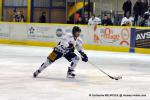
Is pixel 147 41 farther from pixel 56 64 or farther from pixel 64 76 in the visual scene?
pixel 64 76

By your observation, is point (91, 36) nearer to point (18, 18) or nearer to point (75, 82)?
point (18, 18)

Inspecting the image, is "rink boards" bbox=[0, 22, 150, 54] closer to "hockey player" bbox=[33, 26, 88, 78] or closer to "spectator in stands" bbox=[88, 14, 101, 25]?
"spectator in stands" bbox=[88, 14, 101, 25]

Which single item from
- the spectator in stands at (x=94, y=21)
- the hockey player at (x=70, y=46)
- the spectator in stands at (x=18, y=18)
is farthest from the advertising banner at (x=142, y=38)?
the hockey player at (x=70, y=46)

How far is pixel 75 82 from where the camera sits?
11.6m

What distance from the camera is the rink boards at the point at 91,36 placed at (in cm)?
2166

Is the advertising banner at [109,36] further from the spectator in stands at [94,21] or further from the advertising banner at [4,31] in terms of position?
the advertising banner at [4,31]

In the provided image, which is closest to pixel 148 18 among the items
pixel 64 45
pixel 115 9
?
pixel 115 9

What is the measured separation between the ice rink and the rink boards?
3.77 meters

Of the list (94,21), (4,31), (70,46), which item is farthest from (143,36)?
(70,46)

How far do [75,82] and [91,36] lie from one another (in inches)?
454

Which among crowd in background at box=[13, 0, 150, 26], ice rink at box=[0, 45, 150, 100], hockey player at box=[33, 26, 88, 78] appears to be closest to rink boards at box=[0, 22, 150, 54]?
crowd in background at box=[13, 0, 150, 26]

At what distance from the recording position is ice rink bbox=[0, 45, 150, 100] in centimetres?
947

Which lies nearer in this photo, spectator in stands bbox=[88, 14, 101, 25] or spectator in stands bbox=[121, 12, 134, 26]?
spectator in stands bbox=[121, 12, 134, 26]

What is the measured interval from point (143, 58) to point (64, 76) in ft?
22.2
